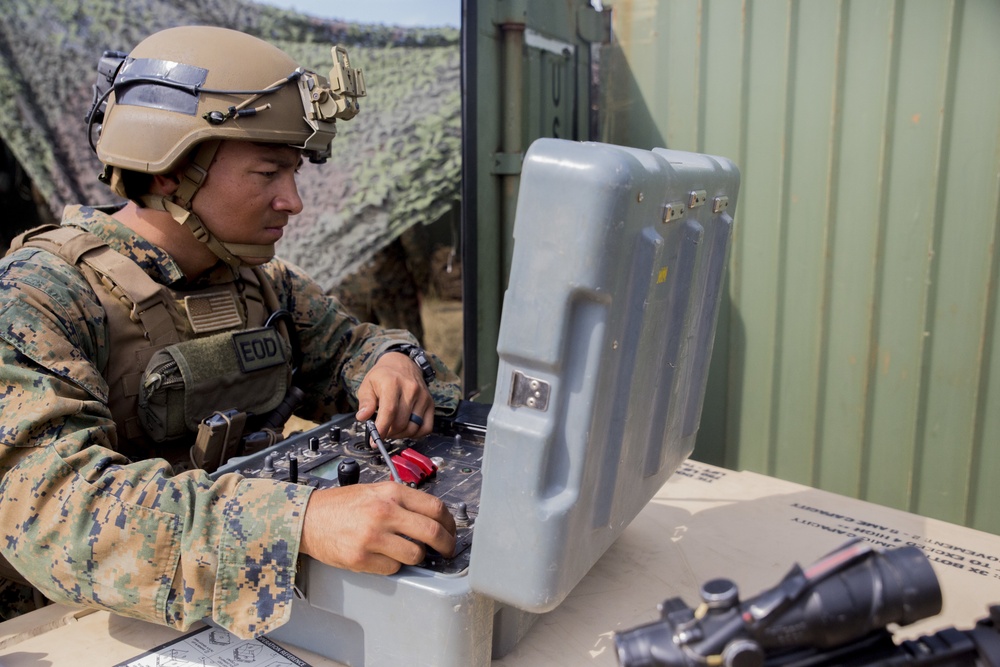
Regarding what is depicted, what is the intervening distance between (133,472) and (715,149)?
7.13ft

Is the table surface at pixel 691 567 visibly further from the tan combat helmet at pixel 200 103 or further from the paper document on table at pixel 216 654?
the tan combat helmet at pixel 200 103

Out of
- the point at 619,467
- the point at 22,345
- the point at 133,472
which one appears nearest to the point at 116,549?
the point at 133,472

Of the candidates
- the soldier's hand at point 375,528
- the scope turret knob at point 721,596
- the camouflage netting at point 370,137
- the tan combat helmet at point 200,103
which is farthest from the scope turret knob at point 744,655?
the camouflage netting at point 370,137

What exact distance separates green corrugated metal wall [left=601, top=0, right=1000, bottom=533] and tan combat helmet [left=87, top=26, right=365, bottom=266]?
1.41 metres

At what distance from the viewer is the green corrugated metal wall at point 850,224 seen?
234 cm

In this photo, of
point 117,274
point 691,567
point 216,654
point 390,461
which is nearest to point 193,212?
point 117,274

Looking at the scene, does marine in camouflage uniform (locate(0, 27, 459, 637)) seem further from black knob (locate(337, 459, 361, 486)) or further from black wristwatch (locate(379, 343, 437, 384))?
black wristwatch (locate(379, 343, 437, 384))

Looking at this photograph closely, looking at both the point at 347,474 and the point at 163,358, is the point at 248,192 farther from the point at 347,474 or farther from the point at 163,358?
the point at 347,474

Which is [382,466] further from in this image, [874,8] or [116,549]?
[874,8]

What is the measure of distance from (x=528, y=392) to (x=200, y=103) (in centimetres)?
111

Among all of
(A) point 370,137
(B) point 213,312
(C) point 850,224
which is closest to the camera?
(B) point 213,312

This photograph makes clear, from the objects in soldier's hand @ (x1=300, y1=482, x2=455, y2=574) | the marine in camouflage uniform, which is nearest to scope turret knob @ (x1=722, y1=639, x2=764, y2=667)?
soldier's hand @ (x1=300, y1=482, x2=455, y2=574)

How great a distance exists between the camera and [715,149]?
275 cm

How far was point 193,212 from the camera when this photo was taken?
5.93 feet
